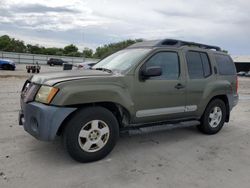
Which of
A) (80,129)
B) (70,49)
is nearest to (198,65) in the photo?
(80,129)

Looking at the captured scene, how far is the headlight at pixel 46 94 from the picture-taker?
3.78 m

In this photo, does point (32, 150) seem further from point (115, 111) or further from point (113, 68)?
point (113, 68)

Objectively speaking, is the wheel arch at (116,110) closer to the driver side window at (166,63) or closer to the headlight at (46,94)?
the headlight at (46,94)

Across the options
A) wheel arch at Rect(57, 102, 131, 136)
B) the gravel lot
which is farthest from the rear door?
wheel arch at Rect(57, 102, 131, 136)

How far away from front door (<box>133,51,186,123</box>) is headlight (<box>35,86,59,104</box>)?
132cm

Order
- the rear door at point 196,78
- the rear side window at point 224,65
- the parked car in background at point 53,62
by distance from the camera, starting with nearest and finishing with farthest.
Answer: the rear door at point 196,78
the rear side window at point 224,65
the parked car in background at point 53,62

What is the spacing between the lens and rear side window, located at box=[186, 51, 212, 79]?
5.38 metres

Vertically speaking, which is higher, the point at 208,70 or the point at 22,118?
the point at 208,70

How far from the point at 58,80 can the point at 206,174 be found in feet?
8.01

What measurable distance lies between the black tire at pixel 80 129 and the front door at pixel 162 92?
0.55 meters

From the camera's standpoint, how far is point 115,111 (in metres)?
4.52

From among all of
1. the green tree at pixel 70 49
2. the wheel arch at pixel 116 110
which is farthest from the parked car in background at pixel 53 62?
the wheel arch at pixel 116 110

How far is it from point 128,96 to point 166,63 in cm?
110

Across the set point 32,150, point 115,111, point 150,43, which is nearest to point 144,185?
point 115,111
